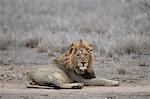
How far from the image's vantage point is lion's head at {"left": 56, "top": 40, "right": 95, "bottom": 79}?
12.0 m

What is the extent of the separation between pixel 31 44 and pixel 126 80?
730 cm

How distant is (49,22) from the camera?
87.9 feet

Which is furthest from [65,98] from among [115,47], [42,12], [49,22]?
[42,12]

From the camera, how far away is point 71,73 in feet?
40.2

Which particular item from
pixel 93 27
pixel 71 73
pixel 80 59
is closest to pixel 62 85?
pixel 71 73

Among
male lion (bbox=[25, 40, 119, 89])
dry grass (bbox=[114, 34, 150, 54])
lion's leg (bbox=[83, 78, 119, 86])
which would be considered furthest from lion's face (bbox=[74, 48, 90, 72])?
dry grass (bbox=[114, 34, 150, 54])

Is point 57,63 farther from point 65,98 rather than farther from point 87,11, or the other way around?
point 87,11

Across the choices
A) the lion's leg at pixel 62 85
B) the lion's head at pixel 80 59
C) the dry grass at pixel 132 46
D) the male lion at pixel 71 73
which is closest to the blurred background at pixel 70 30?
the dry grass at pixel 132 46

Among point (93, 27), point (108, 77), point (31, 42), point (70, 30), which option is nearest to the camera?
point (108, 77)

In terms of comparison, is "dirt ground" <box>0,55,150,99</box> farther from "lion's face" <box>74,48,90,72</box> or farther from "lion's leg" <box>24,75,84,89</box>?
"lion's face" <box>74,48,90,72</box>

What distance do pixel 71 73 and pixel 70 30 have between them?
1165cm

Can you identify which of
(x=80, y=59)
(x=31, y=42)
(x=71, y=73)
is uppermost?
(x=80, y=59)

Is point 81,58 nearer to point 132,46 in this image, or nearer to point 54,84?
point 54,84

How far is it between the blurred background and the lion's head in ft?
6.47
